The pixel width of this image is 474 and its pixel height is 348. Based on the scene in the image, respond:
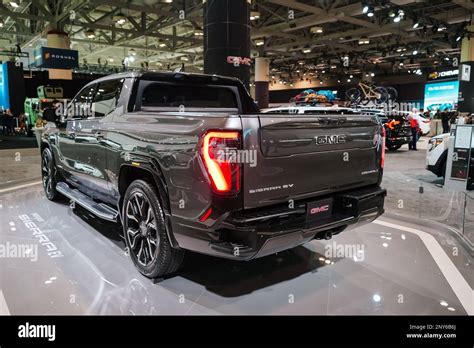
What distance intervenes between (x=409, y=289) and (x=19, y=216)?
444 cm

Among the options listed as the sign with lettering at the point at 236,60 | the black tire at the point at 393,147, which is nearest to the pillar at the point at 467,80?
the black tire at the point at 393,147

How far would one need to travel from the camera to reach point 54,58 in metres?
14.4

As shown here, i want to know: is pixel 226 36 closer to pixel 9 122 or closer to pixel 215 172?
pixel 215 172

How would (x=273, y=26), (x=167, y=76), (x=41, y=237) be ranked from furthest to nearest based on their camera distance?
1. (x=273, y=26)
2. (x=41, y=237)
3. (x=167, y=76)

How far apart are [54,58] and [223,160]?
14836mm

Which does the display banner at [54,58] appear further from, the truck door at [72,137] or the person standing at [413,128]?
the person standing at [413,128]

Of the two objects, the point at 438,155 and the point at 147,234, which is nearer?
the point at 147,234

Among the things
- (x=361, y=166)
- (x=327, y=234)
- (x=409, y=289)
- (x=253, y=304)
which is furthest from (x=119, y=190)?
(x=409, y=289)

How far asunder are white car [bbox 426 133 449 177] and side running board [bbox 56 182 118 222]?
589 centimetres

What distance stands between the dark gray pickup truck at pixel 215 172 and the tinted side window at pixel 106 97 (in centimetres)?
2

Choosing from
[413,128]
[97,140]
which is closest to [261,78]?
[413,128]

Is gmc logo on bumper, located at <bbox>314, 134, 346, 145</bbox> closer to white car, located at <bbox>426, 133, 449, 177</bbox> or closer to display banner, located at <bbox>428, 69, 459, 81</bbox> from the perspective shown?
white car, located at <bbox>426, 133, 449, 177</bbox>

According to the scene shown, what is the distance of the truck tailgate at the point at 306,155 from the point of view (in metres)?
2.23
